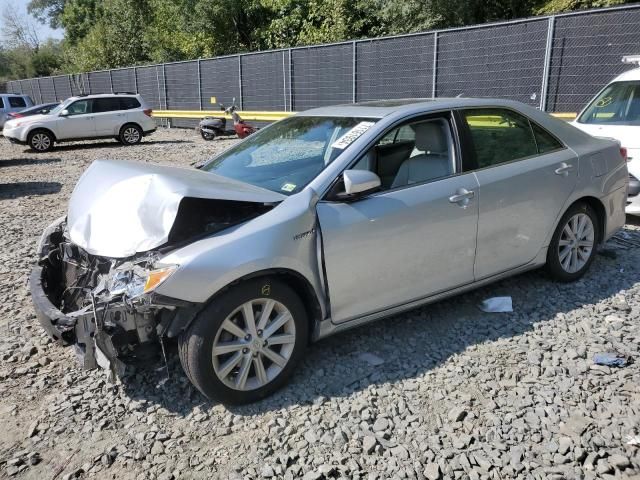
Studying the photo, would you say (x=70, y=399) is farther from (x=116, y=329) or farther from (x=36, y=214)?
(x=36, y=214)

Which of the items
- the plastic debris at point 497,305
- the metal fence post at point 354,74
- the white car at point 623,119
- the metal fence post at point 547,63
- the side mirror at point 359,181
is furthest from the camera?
the metal fence post at point 354,74

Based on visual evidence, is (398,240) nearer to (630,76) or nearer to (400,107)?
(400,107)

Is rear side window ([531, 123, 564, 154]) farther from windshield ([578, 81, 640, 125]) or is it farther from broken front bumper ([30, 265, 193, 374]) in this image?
broken front bumper ([30, 265, 193, 374])

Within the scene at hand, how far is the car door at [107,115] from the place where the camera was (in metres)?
18.0

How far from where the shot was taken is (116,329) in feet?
9.41

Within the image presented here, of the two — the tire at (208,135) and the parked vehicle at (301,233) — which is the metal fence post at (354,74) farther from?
the parked vehicle at (301,233)

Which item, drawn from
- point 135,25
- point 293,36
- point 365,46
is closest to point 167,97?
point 293,36

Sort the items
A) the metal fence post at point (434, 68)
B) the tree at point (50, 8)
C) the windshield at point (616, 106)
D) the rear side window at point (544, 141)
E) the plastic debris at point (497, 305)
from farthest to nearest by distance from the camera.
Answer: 1. the tree at point (50, 8)
2. the metal fence post at point (434, 68)
3. the windshield at point (616, 106)
4. the rear side window at point (544, 141)
5. the plastic debris at point (497, 305)

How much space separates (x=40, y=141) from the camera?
57.1ft

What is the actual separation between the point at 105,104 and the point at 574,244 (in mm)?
16988

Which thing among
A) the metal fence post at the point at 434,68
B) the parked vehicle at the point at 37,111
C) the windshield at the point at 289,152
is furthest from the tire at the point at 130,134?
the windshield at the point at 289,152

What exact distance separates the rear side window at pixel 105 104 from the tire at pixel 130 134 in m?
0.70

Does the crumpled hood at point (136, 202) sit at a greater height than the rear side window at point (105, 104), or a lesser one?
greater

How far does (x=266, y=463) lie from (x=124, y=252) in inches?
55.7
